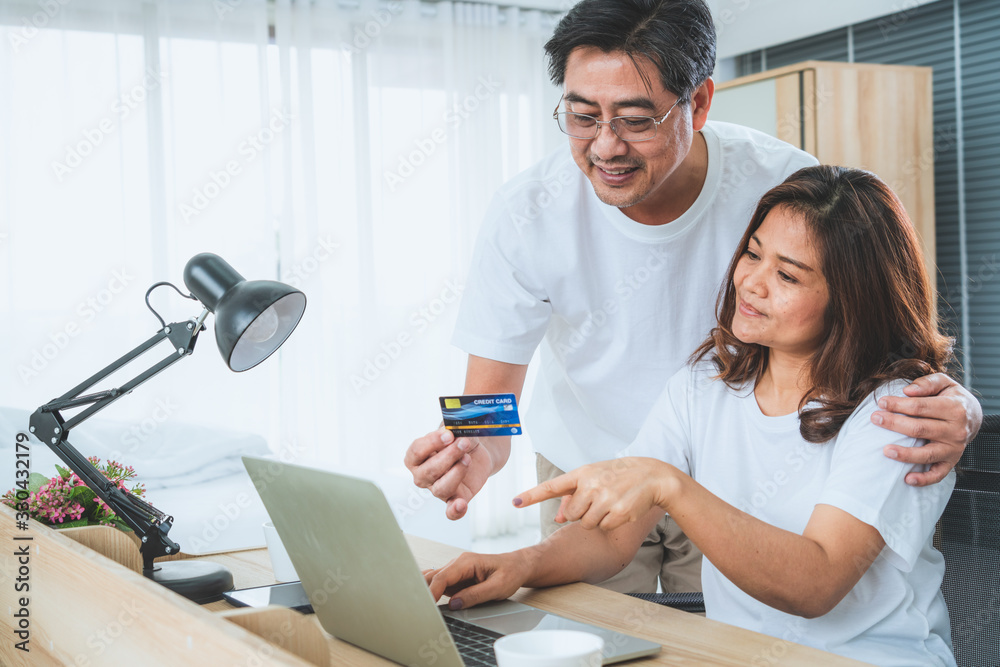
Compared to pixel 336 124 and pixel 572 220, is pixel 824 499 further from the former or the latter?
pixel 336 124

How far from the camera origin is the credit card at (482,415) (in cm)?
115

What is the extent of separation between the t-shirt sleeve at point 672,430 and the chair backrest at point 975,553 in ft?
1.32

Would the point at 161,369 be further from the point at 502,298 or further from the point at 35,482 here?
the point at 502,298

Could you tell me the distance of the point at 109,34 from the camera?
11.8 feet

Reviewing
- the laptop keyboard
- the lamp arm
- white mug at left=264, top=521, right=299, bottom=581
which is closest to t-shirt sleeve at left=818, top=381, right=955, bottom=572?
the laptop keyboard

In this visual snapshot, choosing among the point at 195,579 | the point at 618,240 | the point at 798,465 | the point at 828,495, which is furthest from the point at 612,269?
the point at 195,579

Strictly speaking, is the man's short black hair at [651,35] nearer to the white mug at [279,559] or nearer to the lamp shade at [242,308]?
the lamp shade at [242,308]

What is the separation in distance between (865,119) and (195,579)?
3423mm

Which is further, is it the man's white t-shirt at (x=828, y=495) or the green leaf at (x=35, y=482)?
the green leaf at (x=35, y=482)

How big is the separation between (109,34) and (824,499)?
347 cm

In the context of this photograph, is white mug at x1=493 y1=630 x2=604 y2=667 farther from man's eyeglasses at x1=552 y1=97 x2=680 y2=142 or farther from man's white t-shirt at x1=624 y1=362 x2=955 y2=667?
man's eyeglasses at x1=552 y1=97 x2=680 y2=142

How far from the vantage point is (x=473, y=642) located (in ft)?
3.25

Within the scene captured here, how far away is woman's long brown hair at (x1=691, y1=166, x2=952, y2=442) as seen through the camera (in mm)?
1314

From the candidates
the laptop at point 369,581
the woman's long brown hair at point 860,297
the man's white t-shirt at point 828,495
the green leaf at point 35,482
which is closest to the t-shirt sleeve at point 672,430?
the man's white t-shirt at point 828,495
